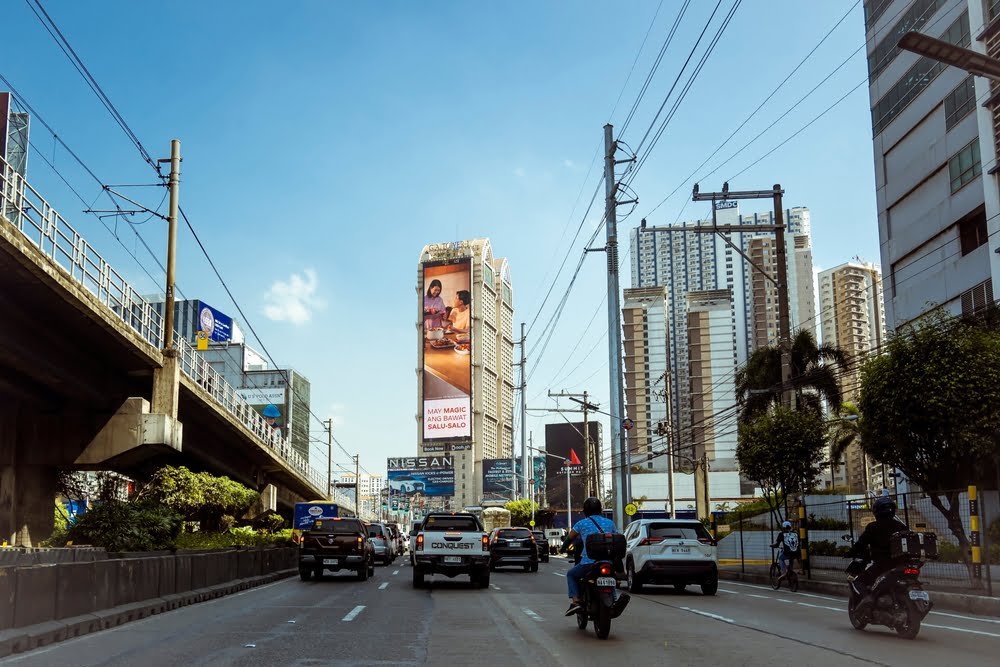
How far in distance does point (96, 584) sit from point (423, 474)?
312ft

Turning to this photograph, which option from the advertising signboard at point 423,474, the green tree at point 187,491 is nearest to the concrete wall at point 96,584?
the green tree at point 187,491

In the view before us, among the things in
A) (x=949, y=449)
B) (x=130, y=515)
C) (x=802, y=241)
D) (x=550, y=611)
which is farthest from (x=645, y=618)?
(x=802, y=241)

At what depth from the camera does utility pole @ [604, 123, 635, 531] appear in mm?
31938

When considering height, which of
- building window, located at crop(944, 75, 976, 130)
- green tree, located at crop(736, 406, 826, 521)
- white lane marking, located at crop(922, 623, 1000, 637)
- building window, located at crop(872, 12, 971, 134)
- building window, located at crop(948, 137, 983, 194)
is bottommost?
white lane marking, located at crop(922, 623, 1000, 637)

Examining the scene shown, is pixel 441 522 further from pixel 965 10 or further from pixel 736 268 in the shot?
pixel 736 268

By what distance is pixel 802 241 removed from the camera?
386ft

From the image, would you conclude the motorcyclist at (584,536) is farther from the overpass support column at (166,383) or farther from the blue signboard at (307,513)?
the blue signboard at (307,513)

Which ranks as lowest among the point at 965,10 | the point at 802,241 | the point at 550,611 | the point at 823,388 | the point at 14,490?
the point at 550,611

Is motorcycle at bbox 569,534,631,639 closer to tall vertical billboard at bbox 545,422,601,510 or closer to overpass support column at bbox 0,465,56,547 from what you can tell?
overpass support column at bbox 0,465,56,547

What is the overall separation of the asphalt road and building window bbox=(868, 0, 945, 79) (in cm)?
2985

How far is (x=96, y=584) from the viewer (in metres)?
14.3

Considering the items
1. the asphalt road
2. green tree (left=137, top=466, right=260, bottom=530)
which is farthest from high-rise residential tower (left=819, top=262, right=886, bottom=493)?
the asphalt road

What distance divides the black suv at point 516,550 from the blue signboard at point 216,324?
45.8 metres

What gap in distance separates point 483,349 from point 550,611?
148964mm
